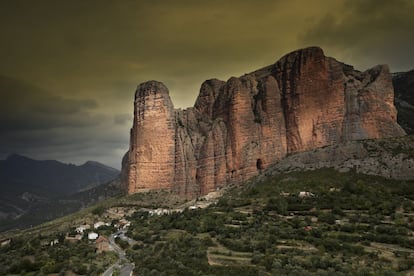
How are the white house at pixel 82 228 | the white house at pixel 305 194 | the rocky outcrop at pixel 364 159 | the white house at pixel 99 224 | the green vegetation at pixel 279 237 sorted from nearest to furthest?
the green vegetation at pixel 279 237
the white house at pixel 305 194
the rocky outcrop at pixel 364 159
the white house at pixel 82 228
the white house at pixel 99 224

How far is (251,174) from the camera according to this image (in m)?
119

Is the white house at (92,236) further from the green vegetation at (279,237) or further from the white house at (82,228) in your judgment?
the white house at (82,228)

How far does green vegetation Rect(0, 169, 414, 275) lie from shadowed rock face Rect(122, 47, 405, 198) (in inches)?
945

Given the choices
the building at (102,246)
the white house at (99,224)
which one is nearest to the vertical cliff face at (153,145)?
the white house at (99,224)

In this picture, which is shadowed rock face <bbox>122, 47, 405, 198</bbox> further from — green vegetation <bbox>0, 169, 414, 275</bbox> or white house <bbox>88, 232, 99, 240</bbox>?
white house <bbox>88, 232, 99, 240</bbox>

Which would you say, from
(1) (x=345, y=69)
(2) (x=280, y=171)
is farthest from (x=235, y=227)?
(1) (x=345, y=69)

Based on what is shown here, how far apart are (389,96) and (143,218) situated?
7377 cm

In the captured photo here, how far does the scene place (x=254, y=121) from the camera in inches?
4904

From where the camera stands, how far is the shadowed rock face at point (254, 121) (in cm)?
11500

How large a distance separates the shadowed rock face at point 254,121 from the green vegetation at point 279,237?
24.0 metres

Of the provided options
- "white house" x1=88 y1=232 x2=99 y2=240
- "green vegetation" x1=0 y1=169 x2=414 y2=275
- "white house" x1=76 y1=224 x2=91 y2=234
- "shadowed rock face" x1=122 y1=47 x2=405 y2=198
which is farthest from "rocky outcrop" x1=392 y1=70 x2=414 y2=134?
"white house" x1=76 y1=224 x2=91 y2=234

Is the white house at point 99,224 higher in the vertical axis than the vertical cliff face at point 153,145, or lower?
lower

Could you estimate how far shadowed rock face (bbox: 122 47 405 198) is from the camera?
115000 mm

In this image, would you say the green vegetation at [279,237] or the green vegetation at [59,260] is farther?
the green vegetation at [59,260]
